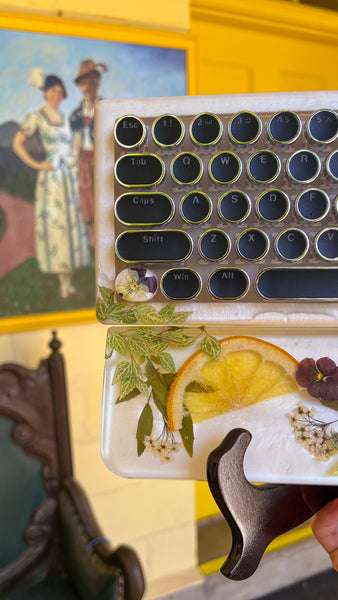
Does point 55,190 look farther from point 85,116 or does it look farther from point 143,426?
point 143,426

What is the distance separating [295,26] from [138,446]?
1.22m

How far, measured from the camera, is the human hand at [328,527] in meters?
0.41

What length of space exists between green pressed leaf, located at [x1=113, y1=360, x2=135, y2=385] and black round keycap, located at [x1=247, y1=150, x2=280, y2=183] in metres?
0.17

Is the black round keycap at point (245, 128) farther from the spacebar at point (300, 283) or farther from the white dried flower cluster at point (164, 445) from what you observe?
the white dried flower cluster at point (164, 445)

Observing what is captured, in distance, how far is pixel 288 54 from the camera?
121 cm

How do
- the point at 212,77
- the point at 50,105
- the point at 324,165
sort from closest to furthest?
the point at 324,165
the point at 50,105
the point at 212,77

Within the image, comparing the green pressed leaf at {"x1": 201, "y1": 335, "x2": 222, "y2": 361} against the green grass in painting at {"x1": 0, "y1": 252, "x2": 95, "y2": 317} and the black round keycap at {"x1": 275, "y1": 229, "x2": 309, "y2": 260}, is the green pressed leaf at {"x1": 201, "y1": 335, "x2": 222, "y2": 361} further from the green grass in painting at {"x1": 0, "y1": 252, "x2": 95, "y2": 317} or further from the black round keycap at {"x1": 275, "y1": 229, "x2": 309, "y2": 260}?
the green grass in painting at {"x1": 0, "y1": 252, "x2": 95, "y2": 317}

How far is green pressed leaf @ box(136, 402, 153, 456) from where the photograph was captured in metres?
0.35

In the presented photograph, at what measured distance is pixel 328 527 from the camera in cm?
44

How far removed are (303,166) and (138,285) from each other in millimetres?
149

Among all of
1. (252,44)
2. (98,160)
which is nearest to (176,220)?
(98,160)

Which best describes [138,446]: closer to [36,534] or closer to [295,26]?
[36,534]

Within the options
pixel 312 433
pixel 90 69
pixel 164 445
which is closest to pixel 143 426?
pixel 164 445

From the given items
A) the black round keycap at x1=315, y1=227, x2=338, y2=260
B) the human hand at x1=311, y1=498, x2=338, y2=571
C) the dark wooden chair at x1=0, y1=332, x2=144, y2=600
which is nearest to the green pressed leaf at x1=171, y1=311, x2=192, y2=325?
the black round keycap at x1=315, y1=227, x2=338, y2=260
